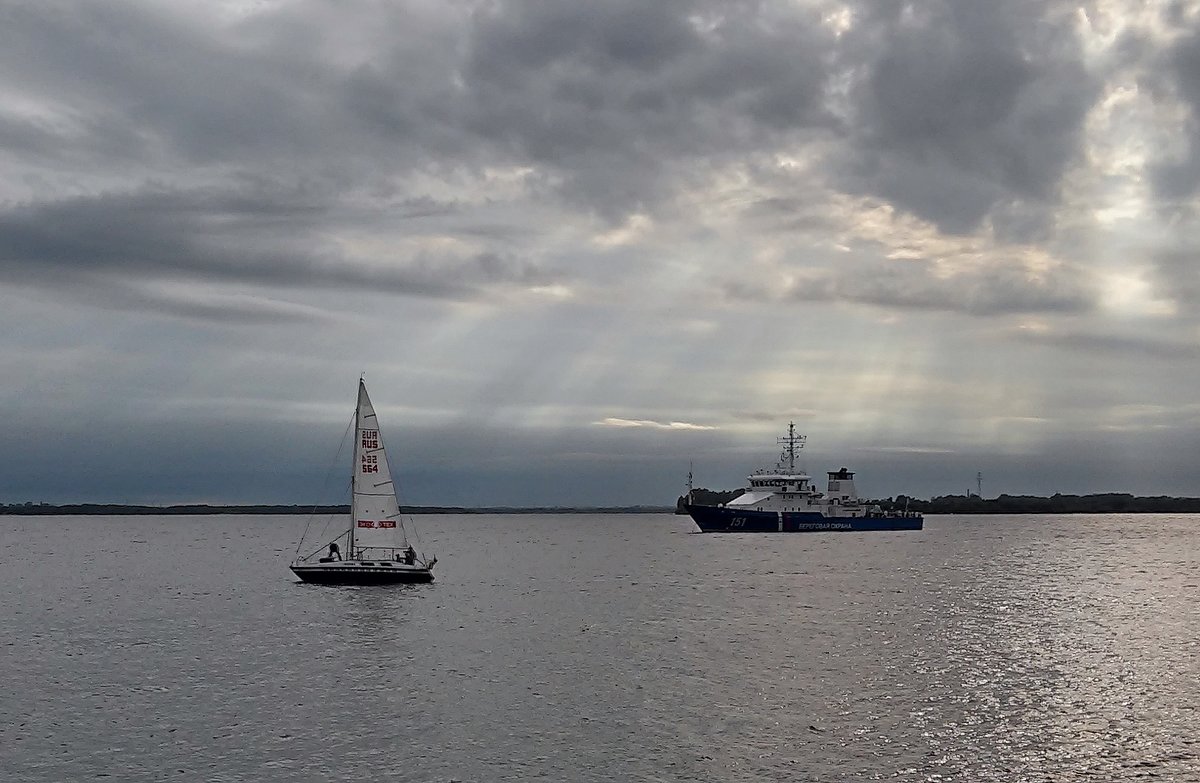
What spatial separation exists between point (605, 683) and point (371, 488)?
3539cm

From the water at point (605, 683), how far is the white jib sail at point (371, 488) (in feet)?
15.7

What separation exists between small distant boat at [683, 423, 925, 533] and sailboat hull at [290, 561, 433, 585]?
10012 centimetres

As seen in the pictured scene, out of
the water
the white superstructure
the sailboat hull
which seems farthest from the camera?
the white superstructure

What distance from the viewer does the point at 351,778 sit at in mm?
27094

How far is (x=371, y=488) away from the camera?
2837 inches

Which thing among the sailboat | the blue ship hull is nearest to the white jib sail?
the sailboat

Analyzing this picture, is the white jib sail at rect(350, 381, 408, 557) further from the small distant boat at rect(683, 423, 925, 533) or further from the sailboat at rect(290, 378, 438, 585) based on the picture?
the small distant boat at rect(683, 423, 925, 533)

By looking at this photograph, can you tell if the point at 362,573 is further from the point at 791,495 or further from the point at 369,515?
the point at 791,495

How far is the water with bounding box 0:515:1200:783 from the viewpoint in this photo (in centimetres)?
2873

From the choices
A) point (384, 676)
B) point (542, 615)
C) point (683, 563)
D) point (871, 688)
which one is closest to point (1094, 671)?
point (871, 688)

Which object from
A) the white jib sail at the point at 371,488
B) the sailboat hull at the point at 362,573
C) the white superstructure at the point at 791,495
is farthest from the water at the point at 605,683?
the white superstructure at the point at 791,495

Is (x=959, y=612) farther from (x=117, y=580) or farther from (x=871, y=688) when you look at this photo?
(x=117, y=580)

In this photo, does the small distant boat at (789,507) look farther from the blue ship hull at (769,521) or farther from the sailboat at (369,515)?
the sailboat at (369,515)

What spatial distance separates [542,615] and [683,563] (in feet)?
184
